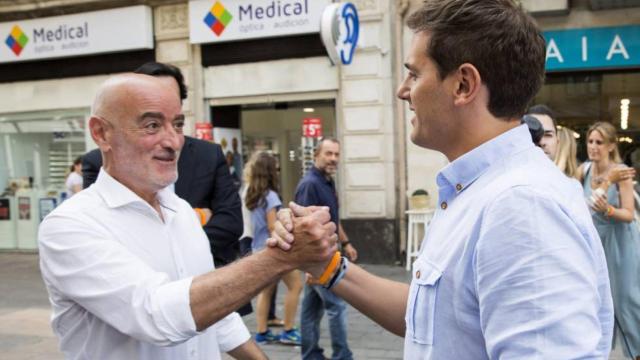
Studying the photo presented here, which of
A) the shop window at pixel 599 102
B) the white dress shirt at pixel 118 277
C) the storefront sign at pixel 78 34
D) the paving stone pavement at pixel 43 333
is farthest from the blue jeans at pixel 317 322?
the storefront sign at pixel 78 34

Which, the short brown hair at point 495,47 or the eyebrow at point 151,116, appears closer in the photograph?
the short brown hair at point 495,47

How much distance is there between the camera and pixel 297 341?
6.05m

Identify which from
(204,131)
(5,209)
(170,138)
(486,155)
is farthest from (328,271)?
(5,209)

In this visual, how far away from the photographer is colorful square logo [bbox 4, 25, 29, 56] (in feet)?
41.6

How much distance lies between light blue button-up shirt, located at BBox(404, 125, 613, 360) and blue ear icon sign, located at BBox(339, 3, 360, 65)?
328 inches

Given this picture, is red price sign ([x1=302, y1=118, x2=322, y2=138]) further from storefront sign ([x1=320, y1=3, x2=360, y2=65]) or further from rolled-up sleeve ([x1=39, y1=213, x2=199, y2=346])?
rolled-up sleeve ([x1=39, y1=213, x2=199, y2=346])

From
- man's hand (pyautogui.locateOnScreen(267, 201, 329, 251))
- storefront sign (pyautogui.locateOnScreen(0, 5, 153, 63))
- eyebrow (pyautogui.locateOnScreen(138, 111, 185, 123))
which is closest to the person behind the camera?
man's hand (pyautogui.locateOnScreen(267, 201, 329, 251))

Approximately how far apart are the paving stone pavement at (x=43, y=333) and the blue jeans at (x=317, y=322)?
0.37 meters

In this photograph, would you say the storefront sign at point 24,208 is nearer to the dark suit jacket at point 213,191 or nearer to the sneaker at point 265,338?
the sneaker at point 265,338

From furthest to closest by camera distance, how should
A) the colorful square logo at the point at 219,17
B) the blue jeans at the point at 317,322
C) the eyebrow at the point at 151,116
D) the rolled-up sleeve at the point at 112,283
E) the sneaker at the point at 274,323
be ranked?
the colorful square logo at the point at 219,17, the sneaker at the point at 274,323, the blue jeans at the point at 317,322, the eyebrow at the point at 151,116, the rolled-up sleeve at the point at 112,283

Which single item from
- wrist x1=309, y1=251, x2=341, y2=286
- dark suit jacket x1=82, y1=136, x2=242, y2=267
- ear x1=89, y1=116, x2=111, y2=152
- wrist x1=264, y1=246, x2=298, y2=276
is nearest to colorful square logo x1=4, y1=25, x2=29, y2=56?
dark suit jacket x1=82, y1=136, x2=242, y2=267

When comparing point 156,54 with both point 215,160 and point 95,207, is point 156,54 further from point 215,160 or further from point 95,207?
point 95,207

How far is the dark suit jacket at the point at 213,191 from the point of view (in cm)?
353

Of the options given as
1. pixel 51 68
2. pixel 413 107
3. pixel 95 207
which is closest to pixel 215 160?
pixel 95 207
